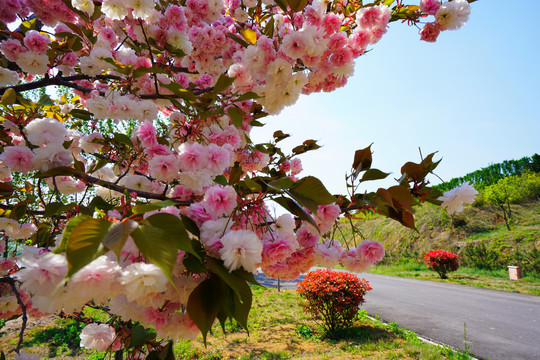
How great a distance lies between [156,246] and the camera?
1.42 ft

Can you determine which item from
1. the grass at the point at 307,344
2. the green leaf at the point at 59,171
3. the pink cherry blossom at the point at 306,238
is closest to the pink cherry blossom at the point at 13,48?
the green leaf at the point at 59,171

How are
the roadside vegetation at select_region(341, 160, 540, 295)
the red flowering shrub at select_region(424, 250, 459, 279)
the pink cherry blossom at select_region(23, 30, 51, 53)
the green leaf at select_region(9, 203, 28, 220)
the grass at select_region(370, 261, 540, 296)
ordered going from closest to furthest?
the green leaf at select_region(9, 203, 28, 220), the pink cherry blossom at select_region(23, 30, 51, 53), the grass at select_region(370, 261, 540, 296), the red flowering shrub at select_region(424, 250, 459, 279), the roadside vegetation at select_region(341, 160, 540, 295)

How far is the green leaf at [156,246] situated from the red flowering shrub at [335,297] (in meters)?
5.58

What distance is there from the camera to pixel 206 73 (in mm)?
2096

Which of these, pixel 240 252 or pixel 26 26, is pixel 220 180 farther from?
pixel 26 26

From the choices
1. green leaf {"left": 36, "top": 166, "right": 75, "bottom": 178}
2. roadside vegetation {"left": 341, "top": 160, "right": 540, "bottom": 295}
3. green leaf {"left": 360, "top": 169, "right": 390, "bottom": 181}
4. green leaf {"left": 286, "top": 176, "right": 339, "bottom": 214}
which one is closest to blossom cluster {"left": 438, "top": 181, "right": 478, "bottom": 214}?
green leaf {"left": 360, "top": 169, "right": 390, "bottom": 181}

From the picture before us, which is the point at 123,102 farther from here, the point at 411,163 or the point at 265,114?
the point at 411,163

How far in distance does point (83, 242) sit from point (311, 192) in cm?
42

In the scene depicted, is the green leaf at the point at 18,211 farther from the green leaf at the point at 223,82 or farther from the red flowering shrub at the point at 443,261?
the red flowering shrub at the point at 443,261

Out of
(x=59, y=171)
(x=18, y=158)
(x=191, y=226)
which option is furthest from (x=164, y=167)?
(x=18, y=158)

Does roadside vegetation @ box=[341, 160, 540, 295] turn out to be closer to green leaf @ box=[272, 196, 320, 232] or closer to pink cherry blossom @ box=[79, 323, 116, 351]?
pink cherry blossom @ box=[79, 323, 116, 351]

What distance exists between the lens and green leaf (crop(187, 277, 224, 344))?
55 centimetres

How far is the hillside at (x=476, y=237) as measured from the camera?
1324 cm

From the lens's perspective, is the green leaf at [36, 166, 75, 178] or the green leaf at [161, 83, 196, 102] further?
the green leaf at [161, 83, 196, 102]
